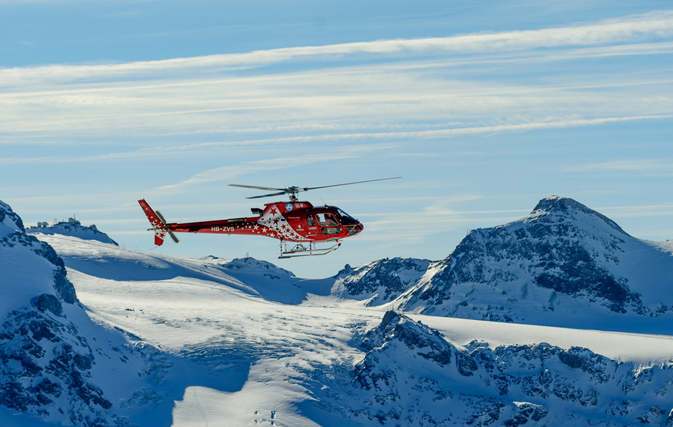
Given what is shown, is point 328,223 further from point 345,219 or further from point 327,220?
point 345,219

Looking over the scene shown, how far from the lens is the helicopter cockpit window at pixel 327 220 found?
4072 inches

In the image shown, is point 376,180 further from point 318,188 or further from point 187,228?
point 187,228

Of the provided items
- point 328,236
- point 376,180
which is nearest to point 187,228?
point 328,236

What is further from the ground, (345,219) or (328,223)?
(345,219)

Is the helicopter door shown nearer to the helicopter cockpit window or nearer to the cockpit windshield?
the helicopter cockpit window

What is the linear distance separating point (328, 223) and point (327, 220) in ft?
1.31

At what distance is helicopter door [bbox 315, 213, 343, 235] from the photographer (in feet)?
339

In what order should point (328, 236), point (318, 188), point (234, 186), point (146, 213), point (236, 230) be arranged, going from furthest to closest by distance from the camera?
point (146, 213) → point (236, 230) → point (328, 236) → point (318, 188) → point (234, 186)

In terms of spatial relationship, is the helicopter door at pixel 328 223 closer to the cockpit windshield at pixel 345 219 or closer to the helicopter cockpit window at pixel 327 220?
the helicopter cockpit window at pixel 327 220

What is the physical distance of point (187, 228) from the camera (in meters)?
115

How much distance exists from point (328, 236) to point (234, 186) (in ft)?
62.4

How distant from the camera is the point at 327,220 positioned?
340 ft

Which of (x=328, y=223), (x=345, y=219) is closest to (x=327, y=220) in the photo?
(x=328, y=223)

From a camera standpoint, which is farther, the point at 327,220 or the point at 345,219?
the point at 327,220
